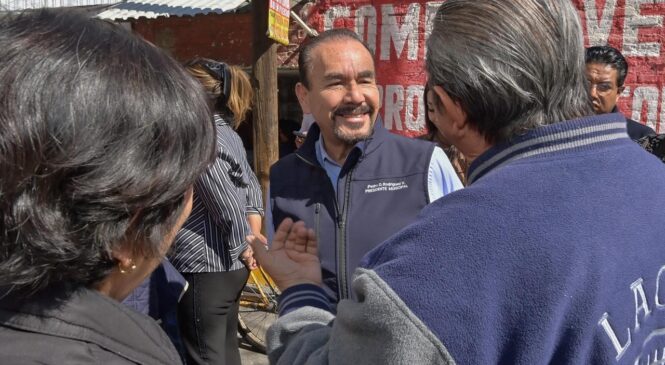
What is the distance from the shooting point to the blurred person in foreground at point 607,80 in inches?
142

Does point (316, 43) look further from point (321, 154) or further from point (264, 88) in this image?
point (264, 88)

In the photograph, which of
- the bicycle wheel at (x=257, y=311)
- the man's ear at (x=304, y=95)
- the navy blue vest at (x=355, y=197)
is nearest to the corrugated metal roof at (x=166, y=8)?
the bicycle wheel at (x=257, y=311)

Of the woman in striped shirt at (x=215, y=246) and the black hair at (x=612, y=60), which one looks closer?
the woman in striped shirt at (x=215, y=246)

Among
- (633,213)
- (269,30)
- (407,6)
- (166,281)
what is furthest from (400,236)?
(407,6)

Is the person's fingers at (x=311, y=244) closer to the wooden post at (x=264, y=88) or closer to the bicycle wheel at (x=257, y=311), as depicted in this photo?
the bicycle wheel at (x=257, y=311)

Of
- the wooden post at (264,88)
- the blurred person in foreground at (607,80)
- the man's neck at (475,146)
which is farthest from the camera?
the wooden post at (264,88)

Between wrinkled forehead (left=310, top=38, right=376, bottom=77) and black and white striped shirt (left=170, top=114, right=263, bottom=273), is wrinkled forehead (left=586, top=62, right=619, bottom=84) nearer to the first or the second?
wrinkled forehead (left=310, top=38, right=376, bottom=77)

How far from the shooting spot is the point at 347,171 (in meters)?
2.26

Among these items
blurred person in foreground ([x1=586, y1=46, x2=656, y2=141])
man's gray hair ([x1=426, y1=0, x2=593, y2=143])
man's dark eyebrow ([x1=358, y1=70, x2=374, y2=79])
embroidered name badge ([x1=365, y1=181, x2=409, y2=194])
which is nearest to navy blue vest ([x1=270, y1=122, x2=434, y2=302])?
embroidered name badge ([x1=365, y1=181, x2=409, y2=194])

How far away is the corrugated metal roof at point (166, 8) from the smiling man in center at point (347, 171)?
16.7 ft

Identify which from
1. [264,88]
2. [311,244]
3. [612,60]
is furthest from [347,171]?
[264,88]

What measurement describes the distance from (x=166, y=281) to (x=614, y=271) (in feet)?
4.31

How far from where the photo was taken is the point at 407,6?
6281mm

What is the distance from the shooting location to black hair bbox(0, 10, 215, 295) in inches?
33.8
